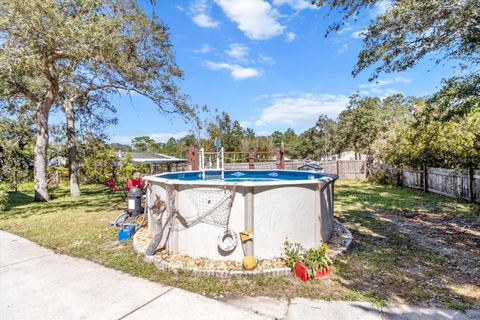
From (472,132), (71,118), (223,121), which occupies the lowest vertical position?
(472,132)

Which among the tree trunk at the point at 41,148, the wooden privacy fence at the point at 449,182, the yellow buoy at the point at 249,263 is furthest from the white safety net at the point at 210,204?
the tree trunk at the point at 41,148

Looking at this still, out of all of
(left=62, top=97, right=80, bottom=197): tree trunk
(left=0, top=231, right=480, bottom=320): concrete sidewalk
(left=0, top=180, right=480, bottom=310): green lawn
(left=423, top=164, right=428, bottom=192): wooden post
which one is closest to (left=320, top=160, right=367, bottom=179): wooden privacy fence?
(left=423, top=164, right=428, bottom=192): wooden post

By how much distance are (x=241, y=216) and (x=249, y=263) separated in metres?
0.60

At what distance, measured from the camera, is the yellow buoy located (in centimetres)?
347

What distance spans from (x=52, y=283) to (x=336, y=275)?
3528 mm

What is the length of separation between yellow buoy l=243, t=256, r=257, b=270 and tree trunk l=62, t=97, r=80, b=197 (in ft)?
35.1

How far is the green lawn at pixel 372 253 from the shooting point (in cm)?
303

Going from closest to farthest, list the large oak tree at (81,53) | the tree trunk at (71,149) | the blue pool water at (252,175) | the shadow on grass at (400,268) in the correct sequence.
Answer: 1. the shadow on grass at (400,268)
2. the large oak tree at (81,53)
3. the blue pool water at (252,175)
4. the tree trunk at (71,149)

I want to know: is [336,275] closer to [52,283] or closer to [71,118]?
[52,283]

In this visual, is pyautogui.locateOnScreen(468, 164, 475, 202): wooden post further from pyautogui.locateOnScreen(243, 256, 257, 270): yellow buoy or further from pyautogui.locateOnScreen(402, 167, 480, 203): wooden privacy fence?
pyautogui.locateOnScreen(243, 256, 257, 270): yellow buoy

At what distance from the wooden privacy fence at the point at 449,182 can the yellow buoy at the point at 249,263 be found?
7.68m

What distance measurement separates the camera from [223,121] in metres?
27.7

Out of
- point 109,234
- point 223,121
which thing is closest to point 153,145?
point 223,121

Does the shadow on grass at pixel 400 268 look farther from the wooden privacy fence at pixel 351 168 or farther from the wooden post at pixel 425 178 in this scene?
the wooden privacy fence at pixel 351 168
